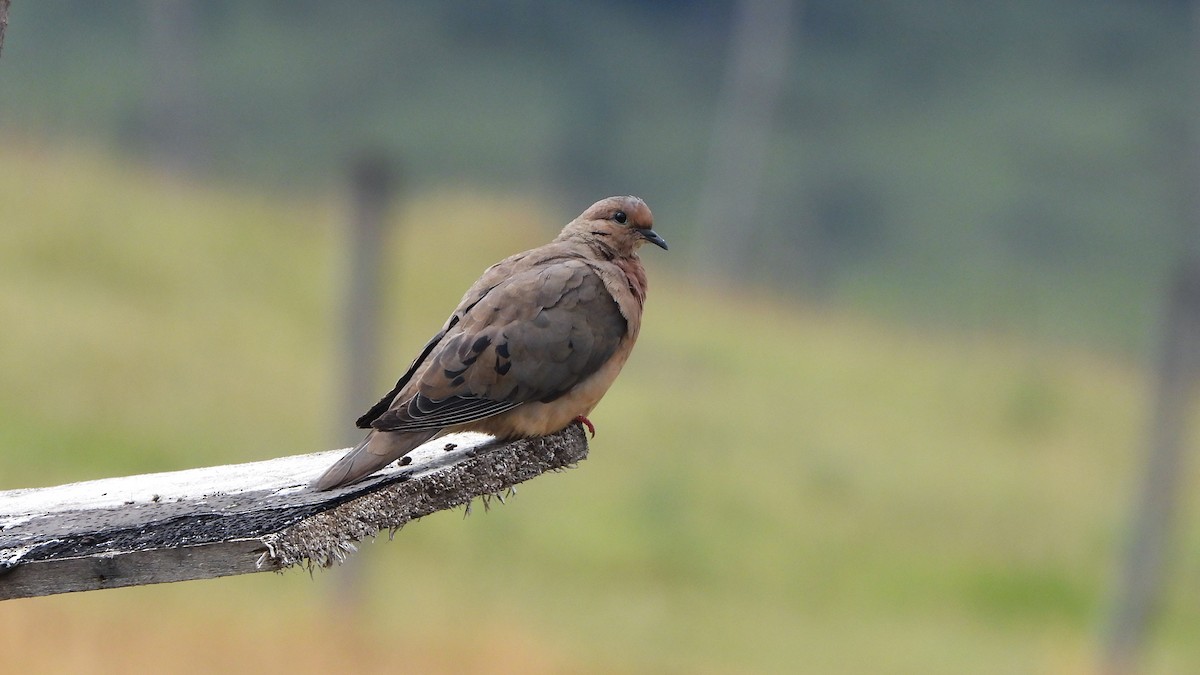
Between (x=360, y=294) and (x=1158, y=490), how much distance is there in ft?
14.7

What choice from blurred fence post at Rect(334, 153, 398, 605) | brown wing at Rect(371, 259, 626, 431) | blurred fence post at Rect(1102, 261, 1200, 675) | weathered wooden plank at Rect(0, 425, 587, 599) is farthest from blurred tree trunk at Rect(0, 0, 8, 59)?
blurred fence post at Rect(1102, 261, 1200, 675)

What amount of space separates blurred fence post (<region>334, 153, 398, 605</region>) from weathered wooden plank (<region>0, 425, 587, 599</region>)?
180 inches

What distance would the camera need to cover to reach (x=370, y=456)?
2873 mm

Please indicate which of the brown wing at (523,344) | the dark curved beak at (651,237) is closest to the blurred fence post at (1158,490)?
the dark curved beak at (651,237)

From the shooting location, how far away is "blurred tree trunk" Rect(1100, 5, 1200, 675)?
859 cm

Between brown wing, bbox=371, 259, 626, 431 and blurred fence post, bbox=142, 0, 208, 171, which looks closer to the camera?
brown wing, bbox=371, 259, 626, 431

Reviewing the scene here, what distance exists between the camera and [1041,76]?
125 ft

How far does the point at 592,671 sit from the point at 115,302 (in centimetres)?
611

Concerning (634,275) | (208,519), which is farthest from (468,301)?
(208,519)

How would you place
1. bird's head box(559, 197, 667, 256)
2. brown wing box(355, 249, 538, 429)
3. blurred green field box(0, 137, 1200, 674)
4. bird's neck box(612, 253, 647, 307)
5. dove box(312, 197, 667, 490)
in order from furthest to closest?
blurred green field box(0, 137, 1200, 674)
bird's head box(559, 197, 667, 256)
bird's neck box(612, 253, 647, 307)
brown wing box(355, 249, 538, 429)
dove box(312, 197, 667, 490)

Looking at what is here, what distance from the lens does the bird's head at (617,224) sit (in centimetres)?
451

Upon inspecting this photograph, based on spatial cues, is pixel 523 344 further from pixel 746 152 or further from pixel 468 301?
pixel 746 152

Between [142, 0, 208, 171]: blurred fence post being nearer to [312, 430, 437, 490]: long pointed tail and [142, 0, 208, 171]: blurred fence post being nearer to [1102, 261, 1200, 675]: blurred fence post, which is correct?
[1102, 261, 1200, 675]: blurred fence post

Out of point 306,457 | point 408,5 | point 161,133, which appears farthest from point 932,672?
point 408,5
